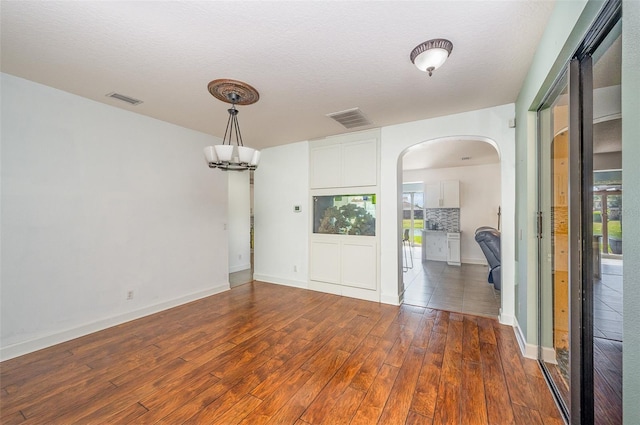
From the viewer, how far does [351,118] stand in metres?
3.51

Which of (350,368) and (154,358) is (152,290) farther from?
(350,368)

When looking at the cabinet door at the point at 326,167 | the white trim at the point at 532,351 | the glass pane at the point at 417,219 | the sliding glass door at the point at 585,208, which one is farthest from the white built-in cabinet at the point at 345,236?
the glass pane at the point at 417,219

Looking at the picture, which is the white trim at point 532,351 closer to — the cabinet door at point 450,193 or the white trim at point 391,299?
the white trim at point 391,299

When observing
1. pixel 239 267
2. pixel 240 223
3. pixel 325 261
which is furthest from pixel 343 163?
pixel 239 267

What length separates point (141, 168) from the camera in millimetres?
3439

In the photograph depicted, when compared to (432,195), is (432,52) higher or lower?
higher

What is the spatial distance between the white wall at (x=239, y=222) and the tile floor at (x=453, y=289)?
Answer: 3.86 meters

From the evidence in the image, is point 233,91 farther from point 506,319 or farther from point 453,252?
point 453,252

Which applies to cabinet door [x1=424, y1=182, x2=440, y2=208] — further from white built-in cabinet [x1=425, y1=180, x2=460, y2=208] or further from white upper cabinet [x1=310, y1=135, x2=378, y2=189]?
white upper cabinet [x1=310, y1=135, x2=378, y2=189]

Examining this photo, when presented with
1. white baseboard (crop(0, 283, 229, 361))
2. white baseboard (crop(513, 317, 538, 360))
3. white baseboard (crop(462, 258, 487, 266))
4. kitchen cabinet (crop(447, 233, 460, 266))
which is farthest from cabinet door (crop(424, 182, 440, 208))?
white baseboard (crop(0, 283, 229, 361))

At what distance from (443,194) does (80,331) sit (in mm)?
7703

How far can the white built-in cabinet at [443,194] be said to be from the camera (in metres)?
6.86

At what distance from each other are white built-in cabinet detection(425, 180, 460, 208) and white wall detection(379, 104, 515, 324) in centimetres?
367

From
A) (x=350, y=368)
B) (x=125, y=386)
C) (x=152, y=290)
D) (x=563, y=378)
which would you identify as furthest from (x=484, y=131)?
(x=152, y=290)
